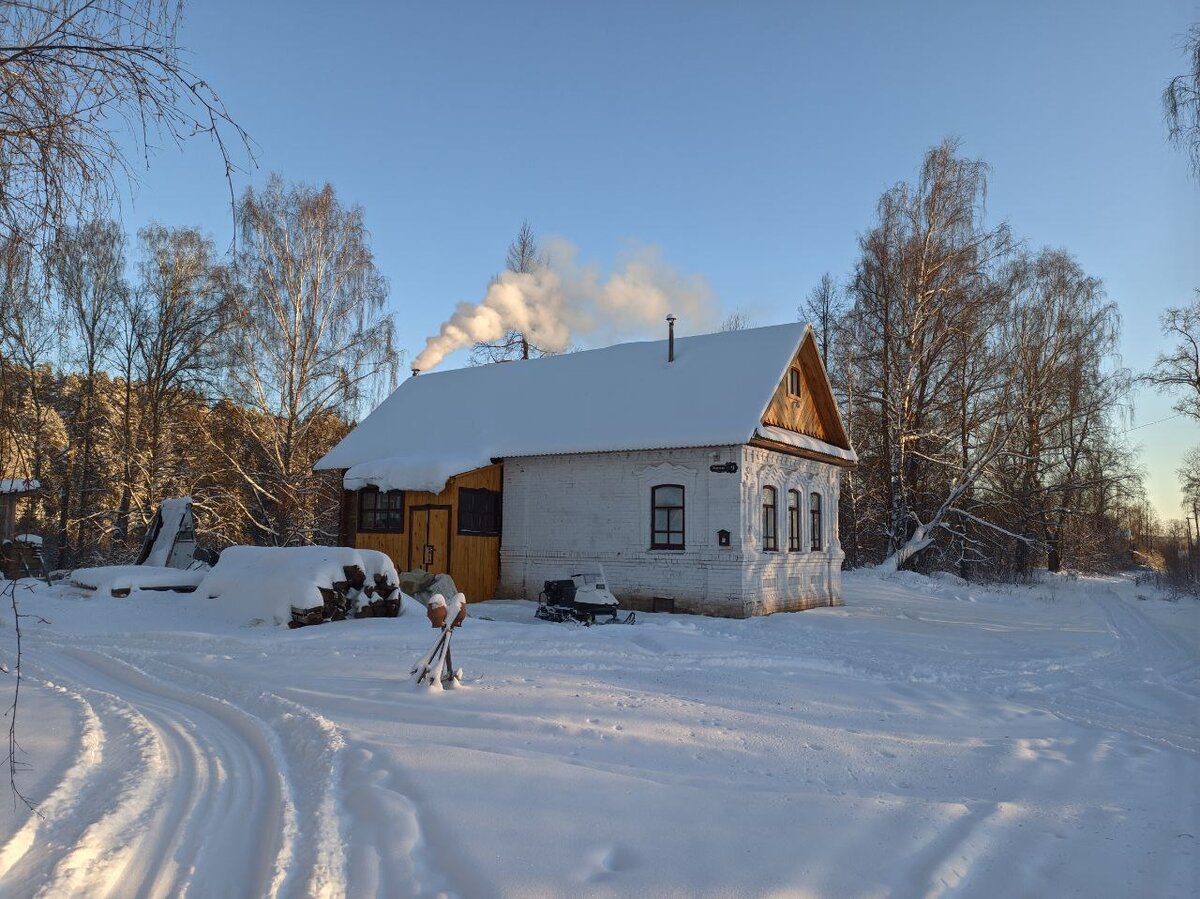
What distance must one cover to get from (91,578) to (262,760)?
12.9 meters

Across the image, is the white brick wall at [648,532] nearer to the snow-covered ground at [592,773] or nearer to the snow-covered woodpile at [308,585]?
Answer: the snow-covered woodpile at [308,585]

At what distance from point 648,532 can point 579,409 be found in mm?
3760

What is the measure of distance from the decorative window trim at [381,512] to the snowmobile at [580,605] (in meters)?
5.12

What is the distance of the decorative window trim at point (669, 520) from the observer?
1628 cm

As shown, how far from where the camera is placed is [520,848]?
4.05 m

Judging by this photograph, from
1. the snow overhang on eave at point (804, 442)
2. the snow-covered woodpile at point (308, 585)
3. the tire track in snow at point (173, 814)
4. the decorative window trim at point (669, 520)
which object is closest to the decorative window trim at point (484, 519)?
the snow-covered woodpile at point (308, 585)

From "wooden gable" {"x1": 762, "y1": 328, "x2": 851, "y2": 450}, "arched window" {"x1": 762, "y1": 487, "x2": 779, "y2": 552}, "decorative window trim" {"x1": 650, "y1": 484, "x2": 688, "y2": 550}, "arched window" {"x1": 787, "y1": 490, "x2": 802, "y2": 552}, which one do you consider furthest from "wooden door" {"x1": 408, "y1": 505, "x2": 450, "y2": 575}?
"arched window" {"x1": 787, "y1": 490, "x2": 802, "y2": 552}

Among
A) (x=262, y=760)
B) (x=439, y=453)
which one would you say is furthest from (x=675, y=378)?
(x=262, y=760)

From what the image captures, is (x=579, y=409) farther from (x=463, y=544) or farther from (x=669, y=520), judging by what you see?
(x=463, y=544)

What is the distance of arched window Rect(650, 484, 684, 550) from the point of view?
1642 centimetres

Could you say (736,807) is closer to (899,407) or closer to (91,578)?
(91,578)

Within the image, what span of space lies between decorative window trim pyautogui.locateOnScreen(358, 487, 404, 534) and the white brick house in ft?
0.16

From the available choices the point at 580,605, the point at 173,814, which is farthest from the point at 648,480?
the point at 173,814

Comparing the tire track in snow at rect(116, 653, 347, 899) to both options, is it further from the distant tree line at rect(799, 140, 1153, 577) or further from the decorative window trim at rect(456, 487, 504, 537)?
the distant tree line at rect(799, 140, 1153, 577)
